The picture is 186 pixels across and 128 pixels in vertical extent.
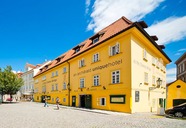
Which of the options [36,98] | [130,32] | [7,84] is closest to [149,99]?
[130,32]

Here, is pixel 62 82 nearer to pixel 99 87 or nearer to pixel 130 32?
pixel 99 87

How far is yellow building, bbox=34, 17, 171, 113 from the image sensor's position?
1909 cm

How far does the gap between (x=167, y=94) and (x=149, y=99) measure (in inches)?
369

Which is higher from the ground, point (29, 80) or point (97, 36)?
point (97, 36)

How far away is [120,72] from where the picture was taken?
20.0 meters

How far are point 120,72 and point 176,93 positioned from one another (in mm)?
14847

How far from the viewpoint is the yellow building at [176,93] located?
97.2 feet

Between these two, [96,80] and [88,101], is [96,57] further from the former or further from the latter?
[88,101]

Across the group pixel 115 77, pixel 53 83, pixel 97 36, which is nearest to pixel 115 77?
pixel 115 77

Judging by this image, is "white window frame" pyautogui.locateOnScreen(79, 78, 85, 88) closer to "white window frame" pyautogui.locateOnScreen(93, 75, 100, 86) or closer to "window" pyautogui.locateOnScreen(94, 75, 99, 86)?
"white window frame" pyautogui.locateOnScreen(93, 75, 100, 86)

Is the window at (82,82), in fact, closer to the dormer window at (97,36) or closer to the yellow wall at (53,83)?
the yellow wall at (53,83)

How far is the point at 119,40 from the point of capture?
20.5m

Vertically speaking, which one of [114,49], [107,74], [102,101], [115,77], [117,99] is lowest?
[102,101]

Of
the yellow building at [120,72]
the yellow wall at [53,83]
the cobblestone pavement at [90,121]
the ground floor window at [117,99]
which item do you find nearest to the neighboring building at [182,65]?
the yellow building at [120,72]
